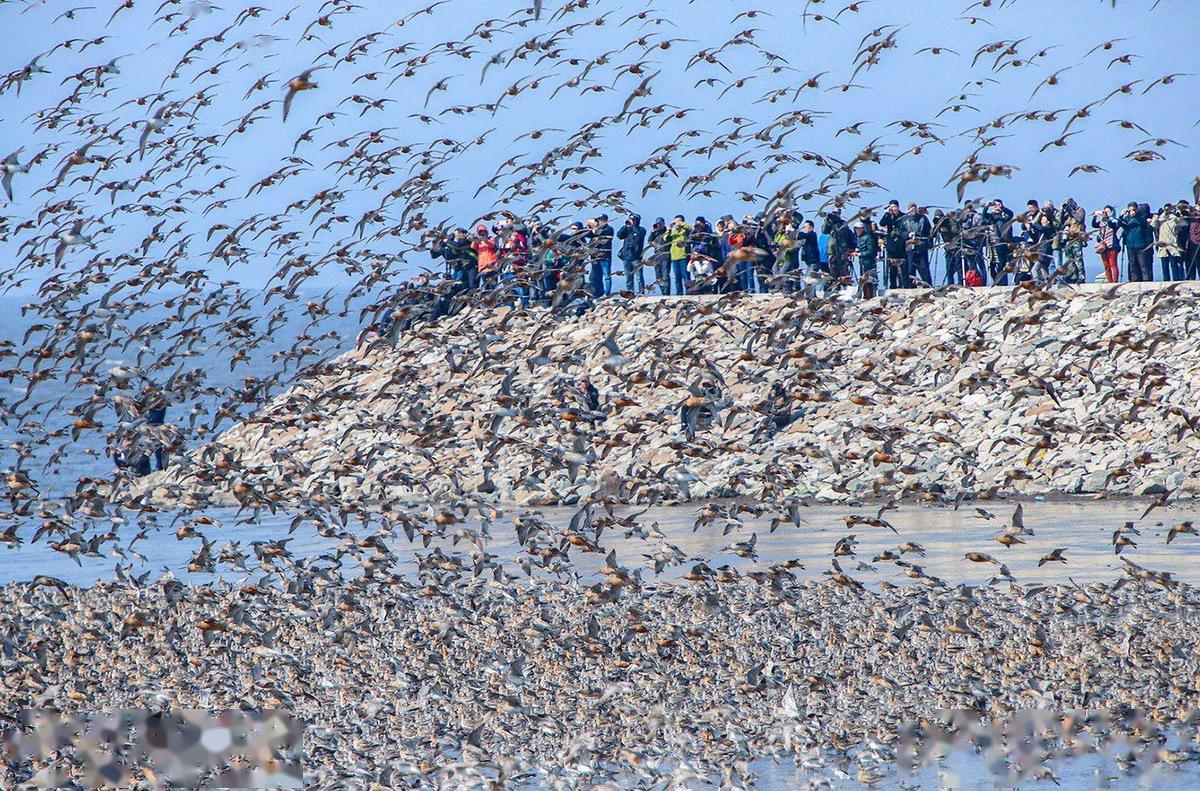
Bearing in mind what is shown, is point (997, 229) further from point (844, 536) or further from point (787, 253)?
point (844, 536)

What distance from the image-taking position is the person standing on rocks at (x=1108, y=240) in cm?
3738

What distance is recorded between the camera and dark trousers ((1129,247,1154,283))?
1538 inches

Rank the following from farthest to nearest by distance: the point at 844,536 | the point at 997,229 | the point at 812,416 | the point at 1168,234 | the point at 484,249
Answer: the point at 484,249 < the point at 812,416 < the point at 1168,234 < the point at 997,229 < the point at 844,536

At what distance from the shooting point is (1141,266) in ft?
128

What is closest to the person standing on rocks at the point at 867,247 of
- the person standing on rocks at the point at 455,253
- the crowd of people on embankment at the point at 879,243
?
the crowd of people on embankment at the point at 879,243

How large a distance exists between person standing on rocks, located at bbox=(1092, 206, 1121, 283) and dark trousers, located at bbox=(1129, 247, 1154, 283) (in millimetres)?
375

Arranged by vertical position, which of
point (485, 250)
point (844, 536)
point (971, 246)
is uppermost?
point (485, 250)

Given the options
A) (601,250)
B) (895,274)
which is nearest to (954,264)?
(895,274)

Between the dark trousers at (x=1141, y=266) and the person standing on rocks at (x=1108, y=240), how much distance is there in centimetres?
37

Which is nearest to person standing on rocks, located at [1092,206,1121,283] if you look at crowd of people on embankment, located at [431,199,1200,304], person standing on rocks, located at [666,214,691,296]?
crowd of people on embankment, located at [431,199,1200,304]

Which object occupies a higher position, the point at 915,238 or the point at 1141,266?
the point at 915,238

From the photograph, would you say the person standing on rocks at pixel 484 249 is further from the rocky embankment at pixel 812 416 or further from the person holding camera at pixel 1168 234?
the person holding camera at pixel 1168 234

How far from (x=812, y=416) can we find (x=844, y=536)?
10597 millimetres

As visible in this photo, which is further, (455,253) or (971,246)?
(971,246)
